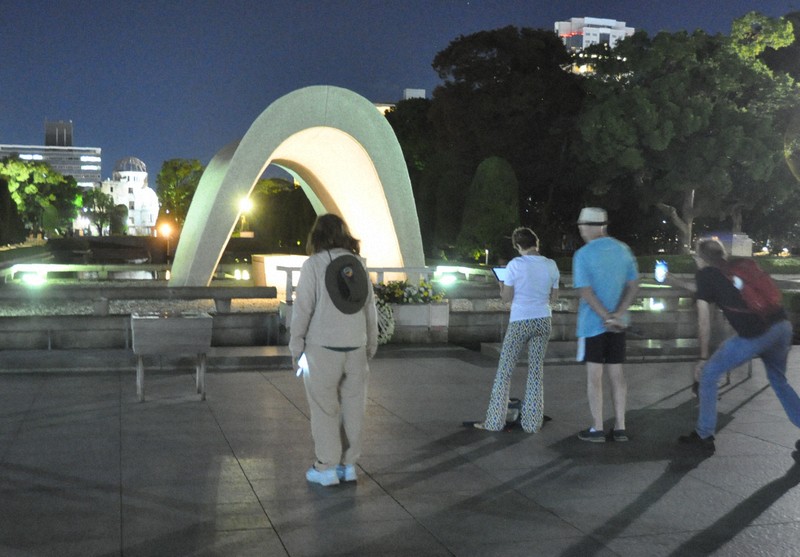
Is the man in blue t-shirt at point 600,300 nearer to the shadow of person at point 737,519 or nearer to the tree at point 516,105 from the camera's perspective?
the shadow of person at point 737,519

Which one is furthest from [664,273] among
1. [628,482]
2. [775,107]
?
[775,107]

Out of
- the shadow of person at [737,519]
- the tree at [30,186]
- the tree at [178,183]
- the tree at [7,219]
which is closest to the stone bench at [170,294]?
the shadow of person at [737,519]

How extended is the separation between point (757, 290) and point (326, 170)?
18.9 metres

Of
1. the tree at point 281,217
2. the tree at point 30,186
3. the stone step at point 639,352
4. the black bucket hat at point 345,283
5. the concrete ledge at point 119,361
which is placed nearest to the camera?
the black bucket hat at point 345,283

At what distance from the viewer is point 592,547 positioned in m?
5.07

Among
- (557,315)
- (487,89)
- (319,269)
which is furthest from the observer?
(487,89)

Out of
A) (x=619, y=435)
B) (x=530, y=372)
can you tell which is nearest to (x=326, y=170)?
(x=530, y=372)

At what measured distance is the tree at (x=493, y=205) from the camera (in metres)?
37.8

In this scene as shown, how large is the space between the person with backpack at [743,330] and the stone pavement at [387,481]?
0.36 metres

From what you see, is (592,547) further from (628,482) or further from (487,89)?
(487,89)

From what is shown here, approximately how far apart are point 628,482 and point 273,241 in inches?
2574

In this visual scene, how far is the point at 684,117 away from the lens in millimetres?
36969

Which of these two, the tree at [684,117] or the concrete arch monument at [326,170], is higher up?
the tree at [684,117]

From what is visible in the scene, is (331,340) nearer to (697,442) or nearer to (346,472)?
(346,472)
